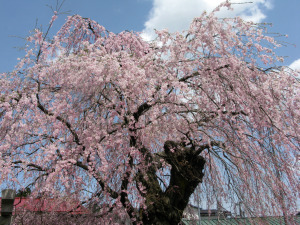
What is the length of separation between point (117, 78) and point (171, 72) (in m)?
1.08

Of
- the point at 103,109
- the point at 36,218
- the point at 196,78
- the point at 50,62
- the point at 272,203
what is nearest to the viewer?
the point at 272,203

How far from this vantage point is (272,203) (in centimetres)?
466

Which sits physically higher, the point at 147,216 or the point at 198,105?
the point at 198,105

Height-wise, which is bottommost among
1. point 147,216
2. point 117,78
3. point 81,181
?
point 147,216

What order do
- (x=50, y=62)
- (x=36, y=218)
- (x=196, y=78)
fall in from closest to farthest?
(x=196, y=78), (x=50, y=62), (x=36, y=218)

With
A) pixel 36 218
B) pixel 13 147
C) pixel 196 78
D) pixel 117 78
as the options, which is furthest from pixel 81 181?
pixel 196 78

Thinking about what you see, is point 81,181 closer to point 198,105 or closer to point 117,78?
point 117,78

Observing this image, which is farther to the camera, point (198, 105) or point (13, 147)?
point (198, 105)

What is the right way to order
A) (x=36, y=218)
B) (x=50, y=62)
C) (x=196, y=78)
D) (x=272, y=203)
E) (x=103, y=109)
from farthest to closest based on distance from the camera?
(x=36, y=218) < (x=50, y=62) < (x=196, y=78) < (x=103, y=109) < (x=272, y=203)

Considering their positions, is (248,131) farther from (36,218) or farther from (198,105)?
(36,218)

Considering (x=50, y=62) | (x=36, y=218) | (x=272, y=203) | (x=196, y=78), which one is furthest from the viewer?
(x=36, y=218)

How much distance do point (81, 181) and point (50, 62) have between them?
2555 mm

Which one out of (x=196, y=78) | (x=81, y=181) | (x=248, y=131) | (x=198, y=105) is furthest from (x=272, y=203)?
(x=81, y=181)

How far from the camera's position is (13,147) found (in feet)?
15.9
